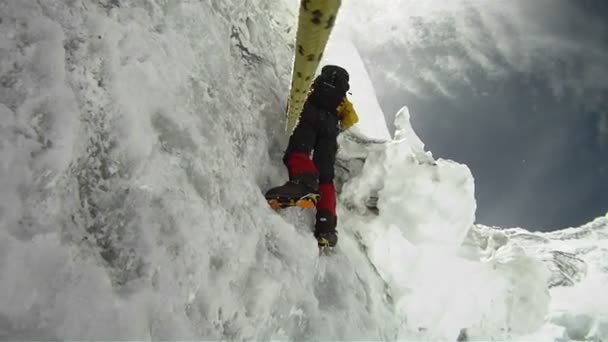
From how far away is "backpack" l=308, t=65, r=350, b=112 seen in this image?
16.5 ft

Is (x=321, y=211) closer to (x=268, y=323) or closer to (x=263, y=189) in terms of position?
(x=263, y=189)

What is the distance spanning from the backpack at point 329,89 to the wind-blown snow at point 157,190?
0.46 m

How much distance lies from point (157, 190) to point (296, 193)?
155cm

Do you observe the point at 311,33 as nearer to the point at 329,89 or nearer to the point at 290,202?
the point at 290,202

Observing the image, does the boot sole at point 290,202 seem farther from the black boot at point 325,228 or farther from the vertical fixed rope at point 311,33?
the vertical fixed rope at point 311,33

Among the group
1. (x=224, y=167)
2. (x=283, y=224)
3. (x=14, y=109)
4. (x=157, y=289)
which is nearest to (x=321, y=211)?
(x=283, y=224)

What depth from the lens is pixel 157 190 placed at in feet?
8.70

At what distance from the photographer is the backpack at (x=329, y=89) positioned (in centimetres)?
503

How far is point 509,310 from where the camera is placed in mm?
7750

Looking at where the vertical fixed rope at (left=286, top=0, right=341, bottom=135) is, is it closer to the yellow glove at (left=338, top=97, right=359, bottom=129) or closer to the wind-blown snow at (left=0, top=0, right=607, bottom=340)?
the wind-blown snow at (left=0, top=0, right=607, bottom=340)

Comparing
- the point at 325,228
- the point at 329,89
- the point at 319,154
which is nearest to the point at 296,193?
the point at 325,228

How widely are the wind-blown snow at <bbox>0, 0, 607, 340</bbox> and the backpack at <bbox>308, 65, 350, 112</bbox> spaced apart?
0.46 m

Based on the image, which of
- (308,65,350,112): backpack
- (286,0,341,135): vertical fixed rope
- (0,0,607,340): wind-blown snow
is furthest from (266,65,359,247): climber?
(286,0,341,135): vertical fixed rope

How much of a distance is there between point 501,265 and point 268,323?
609 centimetres
